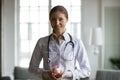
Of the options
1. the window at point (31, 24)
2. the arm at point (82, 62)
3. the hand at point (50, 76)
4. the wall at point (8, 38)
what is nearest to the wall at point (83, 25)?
the wall at point (8, 38)

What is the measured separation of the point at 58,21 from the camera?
1110 mm

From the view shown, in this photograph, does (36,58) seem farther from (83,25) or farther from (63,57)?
(83,25)

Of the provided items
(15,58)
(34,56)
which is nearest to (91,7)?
(15,58)

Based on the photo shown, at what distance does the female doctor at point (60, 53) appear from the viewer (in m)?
1.10

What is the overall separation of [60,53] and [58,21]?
5.0 inches

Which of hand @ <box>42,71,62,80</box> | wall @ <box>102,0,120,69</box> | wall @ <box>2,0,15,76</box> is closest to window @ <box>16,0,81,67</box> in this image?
wall @ <box>2,0,15,76</box>

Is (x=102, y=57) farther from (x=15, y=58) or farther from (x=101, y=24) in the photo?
(x=15, y=58)

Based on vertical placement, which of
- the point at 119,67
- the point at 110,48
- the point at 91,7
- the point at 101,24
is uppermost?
the point at 91,7

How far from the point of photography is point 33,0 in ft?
21.2

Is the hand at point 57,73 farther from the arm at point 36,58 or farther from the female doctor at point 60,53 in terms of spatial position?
the arm at point 36,58

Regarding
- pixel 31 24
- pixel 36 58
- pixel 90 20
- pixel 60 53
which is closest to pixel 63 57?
pixel 60 53

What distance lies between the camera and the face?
1110 mm

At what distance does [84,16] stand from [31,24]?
124cm

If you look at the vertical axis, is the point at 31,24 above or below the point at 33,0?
below
